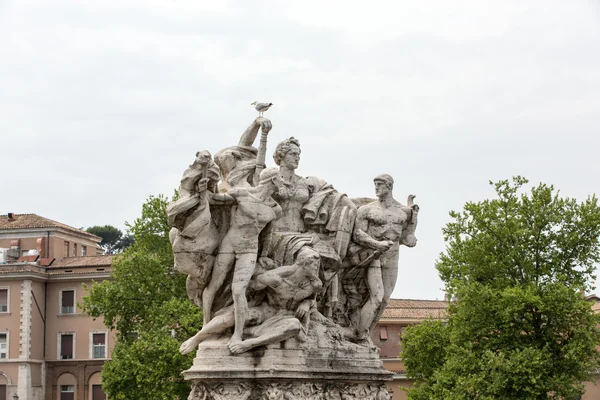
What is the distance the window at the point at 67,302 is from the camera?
193 feet

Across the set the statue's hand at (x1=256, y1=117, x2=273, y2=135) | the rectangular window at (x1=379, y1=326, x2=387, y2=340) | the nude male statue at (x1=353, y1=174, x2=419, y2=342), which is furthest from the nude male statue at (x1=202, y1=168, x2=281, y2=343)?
the rectangular window at (x1=379, y1=326, x2=387, y2=340)

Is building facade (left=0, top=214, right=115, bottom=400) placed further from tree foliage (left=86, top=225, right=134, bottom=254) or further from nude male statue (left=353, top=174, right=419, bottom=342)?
nude male statue (left=353, top=174, right=419, bottom=342)

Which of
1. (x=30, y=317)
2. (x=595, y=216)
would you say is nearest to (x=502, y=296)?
(x=595, y=216)

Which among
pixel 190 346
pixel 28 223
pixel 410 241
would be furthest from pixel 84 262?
pixel 190 346

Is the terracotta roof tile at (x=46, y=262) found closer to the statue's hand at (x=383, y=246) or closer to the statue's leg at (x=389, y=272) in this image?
the statue's leg at (x=389, y=272)

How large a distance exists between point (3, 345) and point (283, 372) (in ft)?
156

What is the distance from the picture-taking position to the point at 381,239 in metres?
15.6

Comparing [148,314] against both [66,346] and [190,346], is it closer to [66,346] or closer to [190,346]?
[66,346]

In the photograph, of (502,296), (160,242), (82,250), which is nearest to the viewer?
(502,296)

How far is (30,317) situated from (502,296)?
31.4 meters

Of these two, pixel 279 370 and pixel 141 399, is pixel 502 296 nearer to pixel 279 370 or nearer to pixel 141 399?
pixel 141 399

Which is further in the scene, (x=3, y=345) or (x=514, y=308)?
(x=3, y=345)

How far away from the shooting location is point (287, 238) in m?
14.9

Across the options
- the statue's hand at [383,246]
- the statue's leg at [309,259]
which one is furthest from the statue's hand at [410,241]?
the statue's leg at [309,259]
